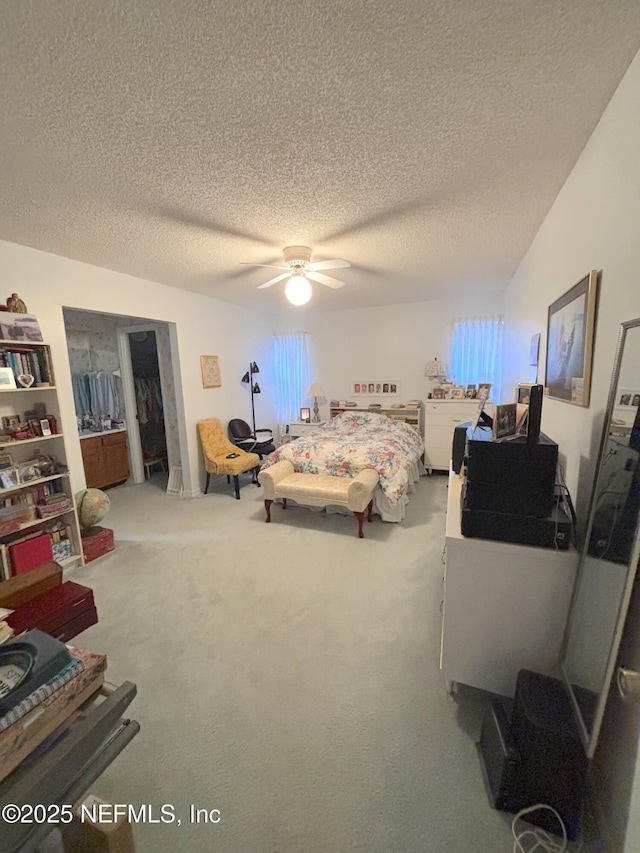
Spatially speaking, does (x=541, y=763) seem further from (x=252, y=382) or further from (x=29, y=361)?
(x=252, y=382)

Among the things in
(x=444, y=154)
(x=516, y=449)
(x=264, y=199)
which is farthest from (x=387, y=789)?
(x=264, y=199)

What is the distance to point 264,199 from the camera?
1989 mm

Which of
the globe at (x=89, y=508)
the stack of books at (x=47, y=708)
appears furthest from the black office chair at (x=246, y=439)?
the stack of books at (x=47, y=708)

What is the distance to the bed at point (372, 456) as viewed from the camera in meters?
3.34

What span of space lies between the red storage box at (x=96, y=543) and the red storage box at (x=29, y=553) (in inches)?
11.1

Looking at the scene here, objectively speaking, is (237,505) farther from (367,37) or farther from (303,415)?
(367,37)

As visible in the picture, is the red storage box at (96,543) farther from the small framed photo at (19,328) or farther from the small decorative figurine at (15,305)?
the small decorative figurine at (15,305)

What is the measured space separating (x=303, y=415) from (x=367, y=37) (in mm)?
4881

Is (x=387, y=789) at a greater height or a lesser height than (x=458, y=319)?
lesser

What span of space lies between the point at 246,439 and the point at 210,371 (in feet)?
3.49

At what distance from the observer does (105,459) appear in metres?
4.48

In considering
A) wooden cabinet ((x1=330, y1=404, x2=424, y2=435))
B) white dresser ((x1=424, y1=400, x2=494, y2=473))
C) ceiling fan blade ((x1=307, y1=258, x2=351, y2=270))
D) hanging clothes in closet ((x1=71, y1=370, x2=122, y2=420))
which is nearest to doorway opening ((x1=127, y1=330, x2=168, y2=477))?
hanging clothes in closet ((x1=71, y1=370, x2=122, y2=420))

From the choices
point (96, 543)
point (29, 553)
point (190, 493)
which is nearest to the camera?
point (29, 553)

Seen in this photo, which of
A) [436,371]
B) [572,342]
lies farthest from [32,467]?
[436,371]
